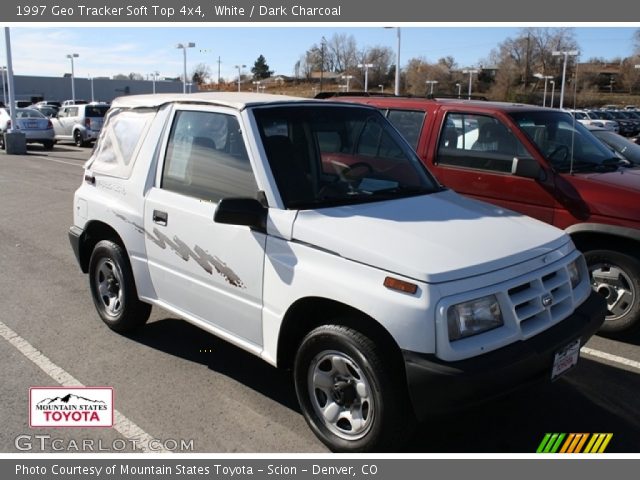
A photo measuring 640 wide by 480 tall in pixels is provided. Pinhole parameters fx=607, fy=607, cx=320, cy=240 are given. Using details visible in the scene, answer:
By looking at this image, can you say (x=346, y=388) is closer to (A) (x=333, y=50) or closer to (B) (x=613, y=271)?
(B) (x=613, y=271)

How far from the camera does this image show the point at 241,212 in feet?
11.5

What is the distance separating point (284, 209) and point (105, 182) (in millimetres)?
2132

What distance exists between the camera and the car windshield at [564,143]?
18.8 feet

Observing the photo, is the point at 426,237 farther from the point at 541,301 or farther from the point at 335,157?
the point at 335,157

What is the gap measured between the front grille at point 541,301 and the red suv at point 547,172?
1875 mm

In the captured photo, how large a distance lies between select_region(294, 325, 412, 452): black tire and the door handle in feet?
4.90

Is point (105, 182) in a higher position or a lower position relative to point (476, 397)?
higher

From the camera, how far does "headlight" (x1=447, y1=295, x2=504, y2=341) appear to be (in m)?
2.97

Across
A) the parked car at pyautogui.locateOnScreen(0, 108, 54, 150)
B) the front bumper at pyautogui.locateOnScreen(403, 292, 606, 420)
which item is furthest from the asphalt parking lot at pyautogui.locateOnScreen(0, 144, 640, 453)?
the parked car at pyautogui.locateOnScreen(0, 108, 54, 150)

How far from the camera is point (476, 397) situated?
296cm

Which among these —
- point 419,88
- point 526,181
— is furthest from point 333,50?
point 526,181

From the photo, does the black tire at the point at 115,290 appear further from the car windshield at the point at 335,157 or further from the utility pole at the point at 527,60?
the utility pole at the point at 527,60

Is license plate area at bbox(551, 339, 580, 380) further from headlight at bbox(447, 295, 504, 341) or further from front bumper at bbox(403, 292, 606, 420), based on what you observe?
headlight at bbox(447, 295, 504, 341)

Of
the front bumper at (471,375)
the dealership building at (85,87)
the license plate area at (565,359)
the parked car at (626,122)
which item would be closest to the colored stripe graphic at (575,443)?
the license plate area at (565,359)
